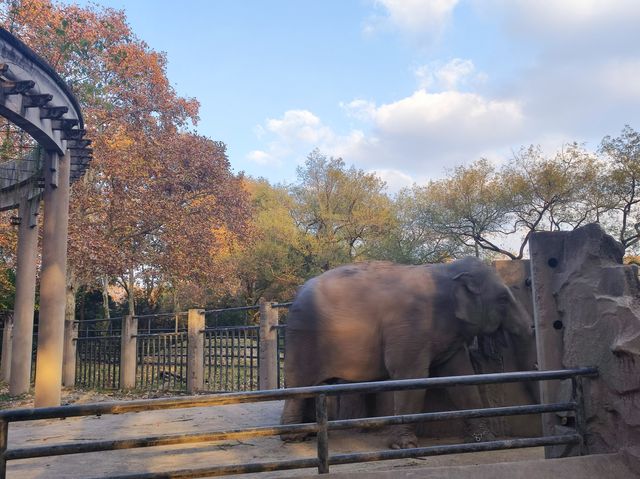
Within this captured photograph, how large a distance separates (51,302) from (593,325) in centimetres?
897

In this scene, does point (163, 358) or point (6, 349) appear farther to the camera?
point (6, 349)

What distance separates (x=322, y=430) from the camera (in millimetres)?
3533

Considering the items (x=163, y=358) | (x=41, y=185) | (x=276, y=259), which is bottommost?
(x=163, y=358)

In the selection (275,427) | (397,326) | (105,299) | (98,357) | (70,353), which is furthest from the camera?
(105,299)

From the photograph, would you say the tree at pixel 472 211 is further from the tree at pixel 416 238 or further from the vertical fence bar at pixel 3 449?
the vertical fence bar at pixel 3 449

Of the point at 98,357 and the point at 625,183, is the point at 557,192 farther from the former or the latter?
the point at 98,357

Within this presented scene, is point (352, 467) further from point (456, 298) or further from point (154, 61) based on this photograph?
point (154, 61)

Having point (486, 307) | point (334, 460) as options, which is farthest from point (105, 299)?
point (334, 460)

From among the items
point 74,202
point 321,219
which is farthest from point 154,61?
point 321,219

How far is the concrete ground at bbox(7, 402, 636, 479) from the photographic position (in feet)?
12.7

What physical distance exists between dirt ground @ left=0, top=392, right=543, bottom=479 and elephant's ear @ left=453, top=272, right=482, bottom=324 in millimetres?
1490

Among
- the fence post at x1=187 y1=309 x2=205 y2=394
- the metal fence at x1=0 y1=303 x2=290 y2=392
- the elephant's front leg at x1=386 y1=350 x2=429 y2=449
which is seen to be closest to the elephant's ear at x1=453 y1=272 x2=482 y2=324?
the elephant's front leg at x1=386 y1=350 x2=429 y2=449

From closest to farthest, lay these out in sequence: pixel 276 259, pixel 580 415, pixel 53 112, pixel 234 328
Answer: pixel 580 415 < pixel 53 112 < pixel 234 328 < pixel 276 259

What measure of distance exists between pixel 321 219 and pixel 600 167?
1449cm
